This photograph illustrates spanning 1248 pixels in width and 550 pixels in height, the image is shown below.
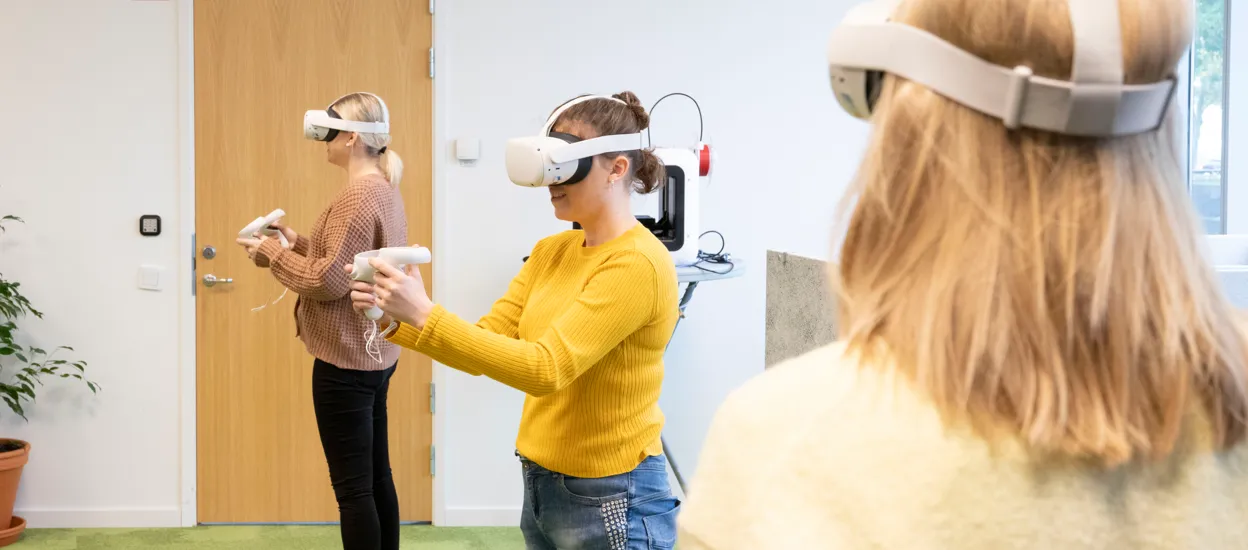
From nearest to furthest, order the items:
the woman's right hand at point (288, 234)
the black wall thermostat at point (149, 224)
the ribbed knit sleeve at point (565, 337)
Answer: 1. the ribbed knit sleeve at point (565, 337)
2. the woman's right hand at point (288, 234)
3. the black wall thermostat at point (149, 224)

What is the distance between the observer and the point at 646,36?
392 centimetres

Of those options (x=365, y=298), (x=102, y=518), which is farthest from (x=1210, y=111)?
(x=102, y=518)

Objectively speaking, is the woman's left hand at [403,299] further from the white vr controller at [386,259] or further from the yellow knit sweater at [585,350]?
the white vr controller at [386,259]

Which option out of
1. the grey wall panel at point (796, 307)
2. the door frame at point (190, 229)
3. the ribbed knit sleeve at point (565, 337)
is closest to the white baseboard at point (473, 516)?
the door frame at point (190, 229)

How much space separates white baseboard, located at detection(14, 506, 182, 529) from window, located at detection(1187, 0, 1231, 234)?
4.19 m

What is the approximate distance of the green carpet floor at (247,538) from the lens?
12.3 ft

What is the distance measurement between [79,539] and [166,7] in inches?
77.1

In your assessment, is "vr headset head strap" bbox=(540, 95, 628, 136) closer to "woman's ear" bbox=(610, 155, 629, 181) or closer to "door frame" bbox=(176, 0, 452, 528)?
"woman's ear" bbox=(610, 155, 629, 181)

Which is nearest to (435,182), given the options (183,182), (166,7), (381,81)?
(381,81)

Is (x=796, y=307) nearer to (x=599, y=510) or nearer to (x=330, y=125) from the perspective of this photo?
(x=599, y=510)

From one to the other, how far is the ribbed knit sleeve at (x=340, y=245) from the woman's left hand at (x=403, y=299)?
934 millimetres

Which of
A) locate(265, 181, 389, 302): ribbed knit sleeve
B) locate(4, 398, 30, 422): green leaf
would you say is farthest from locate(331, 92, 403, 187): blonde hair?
locate(4, 398, 30, 422): green leaf

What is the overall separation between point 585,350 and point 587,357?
0.01 m

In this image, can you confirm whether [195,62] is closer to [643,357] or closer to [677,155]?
[677,155]
